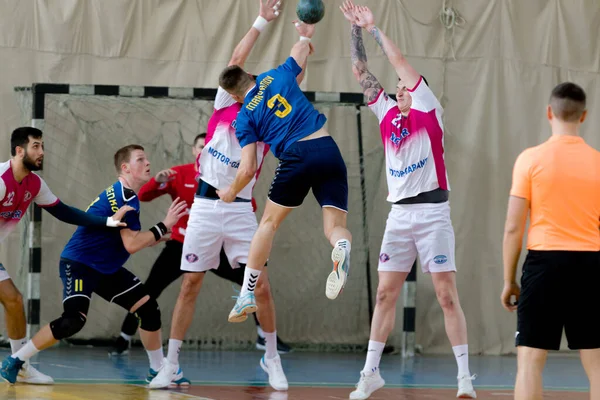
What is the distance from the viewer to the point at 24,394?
665 centimetres

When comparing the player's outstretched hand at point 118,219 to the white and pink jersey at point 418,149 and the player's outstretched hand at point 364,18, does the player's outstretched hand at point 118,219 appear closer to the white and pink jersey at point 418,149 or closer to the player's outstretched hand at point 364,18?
the white and pink jersey at point 418,149

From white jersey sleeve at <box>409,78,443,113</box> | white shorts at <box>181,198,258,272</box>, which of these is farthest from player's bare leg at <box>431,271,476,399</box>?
white shorts at <box>181,198,258,272</box>

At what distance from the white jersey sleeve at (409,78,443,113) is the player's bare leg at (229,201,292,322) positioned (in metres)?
1.33

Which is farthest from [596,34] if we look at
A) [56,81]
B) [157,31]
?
[56,81]

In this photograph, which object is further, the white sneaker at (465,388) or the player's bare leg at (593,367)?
the white sneaker at (465,388)

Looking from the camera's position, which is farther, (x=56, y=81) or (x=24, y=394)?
(x=56, y=81)

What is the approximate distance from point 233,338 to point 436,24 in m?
4.67

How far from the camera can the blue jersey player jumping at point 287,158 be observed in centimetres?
661

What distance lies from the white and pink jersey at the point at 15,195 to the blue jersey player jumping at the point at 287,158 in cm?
190

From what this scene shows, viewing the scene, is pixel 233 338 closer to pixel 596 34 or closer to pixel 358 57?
pixel 358 57

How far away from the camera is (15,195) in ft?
24.8

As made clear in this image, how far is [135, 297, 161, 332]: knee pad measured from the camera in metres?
7.62

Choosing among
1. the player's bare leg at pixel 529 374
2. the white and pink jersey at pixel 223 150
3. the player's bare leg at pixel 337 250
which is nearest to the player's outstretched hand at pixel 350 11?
the white and pink jersey at pixel 223 150

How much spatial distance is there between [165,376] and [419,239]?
2.34m
